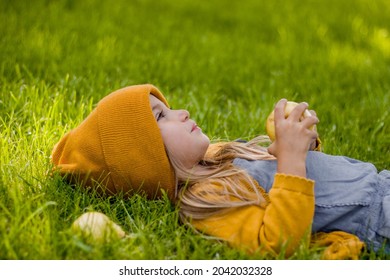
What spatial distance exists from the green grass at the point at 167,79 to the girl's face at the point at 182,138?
0.72 ft

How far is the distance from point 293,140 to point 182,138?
0.46 m

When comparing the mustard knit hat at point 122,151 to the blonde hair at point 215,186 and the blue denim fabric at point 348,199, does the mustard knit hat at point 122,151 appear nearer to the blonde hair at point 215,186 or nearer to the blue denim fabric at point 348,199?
the blonde hair at point 215,186

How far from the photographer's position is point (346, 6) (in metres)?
6.96

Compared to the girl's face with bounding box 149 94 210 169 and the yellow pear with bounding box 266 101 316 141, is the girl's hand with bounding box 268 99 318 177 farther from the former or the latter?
the girl's face with bounding box 149 94 210 169

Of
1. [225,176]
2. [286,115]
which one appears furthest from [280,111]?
[225,176]

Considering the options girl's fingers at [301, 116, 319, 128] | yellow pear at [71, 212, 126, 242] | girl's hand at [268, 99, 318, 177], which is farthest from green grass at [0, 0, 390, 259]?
girl's fingers at [301, 116, 319, 128]

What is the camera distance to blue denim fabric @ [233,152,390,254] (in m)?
2.44

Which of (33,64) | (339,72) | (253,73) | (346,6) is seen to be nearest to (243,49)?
(253,73)

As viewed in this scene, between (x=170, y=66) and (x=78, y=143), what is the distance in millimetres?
2113

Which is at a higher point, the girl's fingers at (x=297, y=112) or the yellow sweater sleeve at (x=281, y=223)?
the girl's fingers at (x=297, y=112)

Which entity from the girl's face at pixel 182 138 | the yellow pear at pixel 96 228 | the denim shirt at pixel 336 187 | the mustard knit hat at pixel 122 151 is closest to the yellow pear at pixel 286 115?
the denim shirt at pixel 336 187

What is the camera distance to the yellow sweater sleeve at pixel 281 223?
2.24 metres
